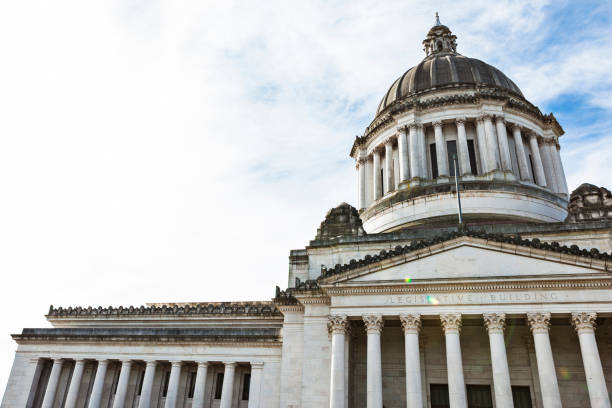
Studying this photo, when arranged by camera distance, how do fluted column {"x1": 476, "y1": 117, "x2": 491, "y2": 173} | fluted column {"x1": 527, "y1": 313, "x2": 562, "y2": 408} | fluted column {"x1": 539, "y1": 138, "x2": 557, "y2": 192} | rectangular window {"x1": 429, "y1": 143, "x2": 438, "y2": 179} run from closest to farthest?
fluted column {"x1": 527, "y1": 313, "x2": 562, "y2": 408} < fluted column {"x1": 476, "y1": 117, "x2": 491, "y2": 173} < rectangular window {"x1": 429, "y1": 143, "x2": 438, "y2": 179} < fluted column {"x1": 539, "y1": 138, "x2": 557, "y2": 192}

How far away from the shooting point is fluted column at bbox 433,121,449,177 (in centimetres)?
3475

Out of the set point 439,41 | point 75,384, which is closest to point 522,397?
point 75,384

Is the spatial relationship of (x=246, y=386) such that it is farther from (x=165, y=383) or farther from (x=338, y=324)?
(x=338, y=324)

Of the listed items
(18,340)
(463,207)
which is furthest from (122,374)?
(463,207)

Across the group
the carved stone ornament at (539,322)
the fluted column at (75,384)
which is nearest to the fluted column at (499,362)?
the carved stone ornament at (539,322)

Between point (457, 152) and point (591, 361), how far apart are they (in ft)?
63.9

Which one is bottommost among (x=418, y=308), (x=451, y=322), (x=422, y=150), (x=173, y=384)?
(x=173, y=384)

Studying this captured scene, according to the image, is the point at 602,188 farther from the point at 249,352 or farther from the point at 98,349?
the point at 98,349

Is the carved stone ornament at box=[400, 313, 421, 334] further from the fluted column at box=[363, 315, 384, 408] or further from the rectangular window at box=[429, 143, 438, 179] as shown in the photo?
the rectangular window at box=[429, 143, 438, 179]

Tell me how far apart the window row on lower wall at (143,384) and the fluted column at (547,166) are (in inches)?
1037

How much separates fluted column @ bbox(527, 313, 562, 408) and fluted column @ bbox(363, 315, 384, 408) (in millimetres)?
6824

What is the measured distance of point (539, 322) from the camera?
68.8 feet

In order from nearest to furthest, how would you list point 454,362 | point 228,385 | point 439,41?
point 454,362
point 228,385
point 439,41

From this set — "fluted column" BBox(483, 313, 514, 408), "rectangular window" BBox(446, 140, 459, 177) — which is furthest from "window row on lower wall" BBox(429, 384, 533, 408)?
"rectangular window" BBox(446, 140, 459, 177)
